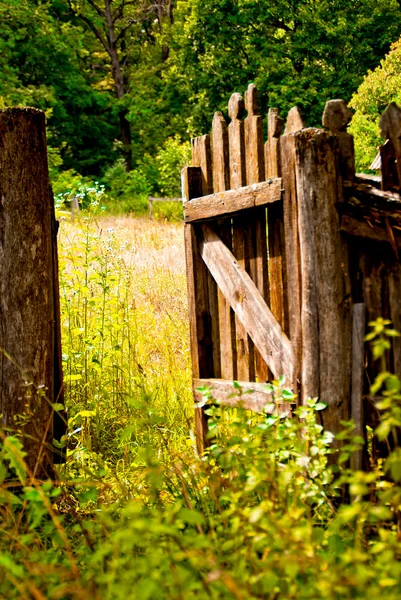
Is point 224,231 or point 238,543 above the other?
point 224,231

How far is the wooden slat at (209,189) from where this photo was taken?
4.59 metres

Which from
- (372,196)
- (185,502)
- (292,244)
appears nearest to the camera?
(372,196)

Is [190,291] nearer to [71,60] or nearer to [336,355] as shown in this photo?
[336,355]

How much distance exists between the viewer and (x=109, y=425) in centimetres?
531

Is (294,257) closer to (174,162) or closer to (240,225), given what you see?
(240,225)

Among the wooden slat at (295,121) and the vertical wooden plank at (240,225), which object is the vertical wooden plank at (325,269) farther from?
the vertical wooden plank at (240,225)

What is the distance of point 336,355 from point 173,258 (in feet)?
25.4

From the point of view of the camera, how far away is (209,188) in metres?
4.61

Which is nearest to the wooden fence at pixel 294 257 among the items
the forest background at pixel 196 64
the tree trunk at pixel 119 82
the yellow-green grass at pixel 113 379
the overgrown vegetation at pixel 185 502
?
the overgrown vegetation at pixel 185 502

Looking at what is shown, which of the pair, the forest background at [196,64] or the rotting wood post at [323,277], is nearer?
the rotting wood post at [323,277]

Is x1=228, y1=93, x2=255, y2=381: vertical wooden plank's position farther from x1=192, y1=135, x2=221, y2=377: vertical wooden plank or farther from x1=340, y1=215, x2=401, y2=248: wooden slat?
x1=340, y1=215, x2=401, y2=248: wooden slat

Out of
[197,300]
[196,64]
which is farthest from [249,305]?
[196,64]

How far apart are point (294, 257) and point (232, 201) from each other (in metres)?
0.80

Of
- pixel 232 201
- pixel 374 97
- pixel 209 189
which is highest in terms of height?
pixel 374 97
